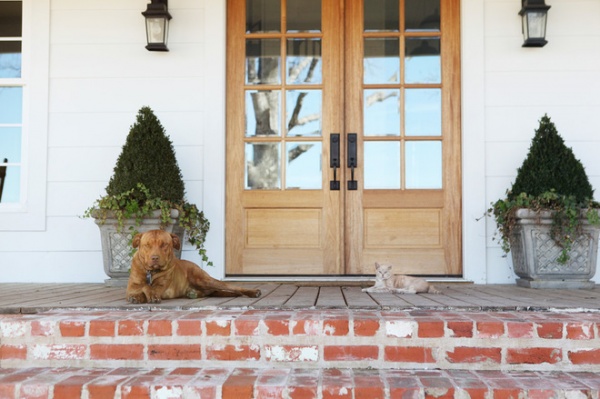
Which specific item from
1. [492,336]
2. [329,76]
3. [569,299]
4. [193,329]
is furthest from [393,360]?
[329,76]

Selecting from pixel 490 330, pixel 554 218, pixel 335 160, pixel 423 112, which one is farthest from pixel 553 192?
pixel 490 330

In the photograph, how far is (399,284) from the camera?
3.50m

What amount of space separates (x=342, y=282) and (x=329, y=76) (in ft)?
4.94

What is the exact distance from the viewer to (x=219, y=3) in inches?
173

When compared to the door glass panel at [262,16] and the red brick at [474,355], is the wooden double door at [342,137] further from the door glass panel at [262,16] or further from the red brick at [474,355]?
the red brick at [474,355]

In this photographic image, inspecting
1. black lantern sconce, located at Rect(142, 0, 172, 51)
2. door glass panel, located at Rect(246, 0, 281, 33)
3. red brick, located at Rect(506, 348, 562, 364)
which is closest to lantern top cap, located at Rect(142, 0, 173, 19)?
black lantern sconce, located at Rect(142, 0, 172, 51)

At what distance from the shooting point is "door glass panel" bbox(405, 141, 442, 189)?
Answer: 14.4 feet

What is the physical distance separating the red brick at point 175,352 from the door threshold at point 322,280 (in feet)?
5.81

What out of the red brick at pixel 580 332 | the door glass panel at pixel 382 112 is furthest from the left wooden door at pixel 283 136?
the red brick at pixel 580 332

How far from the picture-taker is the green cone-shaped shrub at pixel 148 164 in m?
3.85

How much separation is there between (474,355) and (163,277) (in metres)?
1.50

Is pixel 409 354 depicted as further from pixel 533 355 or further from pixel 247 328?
pixel 247 328

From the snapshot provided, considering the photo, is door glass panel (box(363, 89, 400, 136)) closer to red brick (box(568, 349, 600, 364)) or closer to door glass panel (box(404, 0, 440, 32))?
door glass panel (box(404, 0, 440, 32))

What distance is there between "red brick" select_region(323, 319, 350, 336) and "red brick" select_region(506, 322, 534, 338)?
65 centimetres
